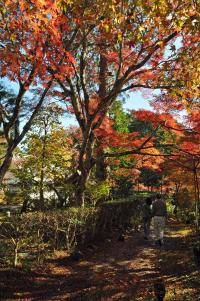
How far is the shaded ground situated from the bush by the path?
0.49 m

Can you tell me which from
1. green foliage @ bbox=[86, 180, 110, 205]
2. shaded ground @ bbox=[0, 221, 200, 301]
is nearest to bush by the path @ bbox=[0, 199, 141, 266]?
shaded ground @ bbox=[0, 221, 200, 301]

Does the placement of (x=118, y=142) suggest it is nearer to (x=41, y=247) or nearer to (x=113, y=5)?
(x=41, y=247)

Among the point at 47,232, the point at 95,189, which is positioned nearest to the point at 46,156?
the point at 95,189

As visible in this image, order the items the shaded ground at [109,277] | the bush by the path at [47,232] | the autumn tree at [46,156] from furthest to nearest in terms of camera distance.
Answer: the autumn tree at [46,156] < the bush by the path at [47,232] < the shaded ground at [109,277]

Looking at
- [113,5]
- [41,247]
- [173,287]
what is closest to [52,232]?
[41,247]

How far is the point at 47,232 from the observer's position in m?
10.4

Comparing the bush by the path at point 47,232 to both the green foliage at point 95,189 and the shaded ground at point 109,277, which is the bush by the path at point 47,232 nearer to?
the shaded ground at point 109,277

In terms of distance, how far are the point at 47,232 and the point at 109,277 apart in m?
2.35

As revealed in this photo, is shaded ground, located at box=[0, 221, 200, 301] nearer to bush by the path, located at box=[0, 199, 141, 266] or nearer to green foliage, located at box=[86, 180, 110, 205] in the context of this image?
bush by the path, located at box=[0, 199, 141, 266]

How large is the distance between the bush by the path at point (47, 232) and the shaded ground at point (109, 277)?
493mm

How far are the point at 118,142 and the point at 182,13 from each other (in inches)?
446

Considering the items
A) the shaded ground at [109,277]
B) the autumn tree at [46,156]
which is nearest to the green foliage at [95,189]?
the autumn tree at [46,156]

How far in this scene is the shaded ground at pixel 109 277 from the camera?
7.80 m

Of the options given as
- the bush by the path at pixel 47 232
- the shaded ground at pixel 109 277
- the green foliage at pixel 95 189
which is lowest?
the shaded ground at pixel 109 277
